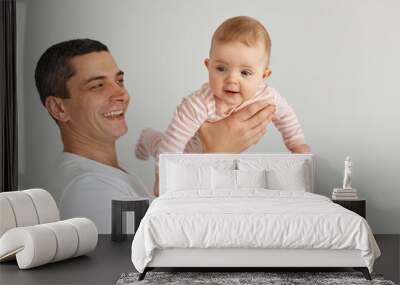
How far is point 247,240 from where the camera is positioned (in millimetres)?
5098

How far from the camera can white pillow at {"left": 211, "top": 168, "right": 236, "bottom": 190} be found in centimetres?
688

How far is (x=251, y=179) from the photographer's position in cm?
690

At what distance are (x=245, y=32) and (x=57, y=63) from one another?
7.09 ft

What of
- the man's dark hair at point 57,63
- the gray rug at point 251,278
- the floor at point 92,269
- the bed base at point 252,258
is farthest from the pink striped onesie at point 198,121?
the bed base at point 252,258

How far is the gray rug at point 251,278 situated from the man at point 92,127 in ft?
7.94

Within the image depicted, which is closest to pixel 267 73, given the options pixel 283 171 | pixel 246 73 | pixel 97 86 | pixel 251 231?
pixel 246 73

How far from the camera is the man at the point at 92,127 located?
25.0 feet

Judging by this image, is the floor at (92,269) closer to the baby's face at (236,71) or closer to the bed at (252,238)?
the bed at (252,238)

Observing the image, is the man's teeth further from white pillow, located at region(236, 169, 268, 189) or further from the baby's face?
white pillow, located at region(236, 169, 268, 189)

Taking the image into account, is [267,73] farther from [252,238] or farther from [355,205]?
[252,238]

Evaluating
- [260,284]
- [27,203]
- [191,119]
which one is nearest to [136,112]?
[191,119]

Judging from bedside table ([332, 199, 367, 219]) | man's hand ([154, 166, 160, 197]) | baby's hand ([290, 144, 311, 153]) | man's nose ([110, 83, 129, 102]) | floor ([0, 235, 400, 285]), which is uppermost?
man's nose ([110, 83, 129, 102])

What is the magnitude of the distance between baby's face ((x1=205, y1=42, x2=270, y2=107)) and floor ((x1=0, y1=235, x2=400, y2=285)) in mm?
2098

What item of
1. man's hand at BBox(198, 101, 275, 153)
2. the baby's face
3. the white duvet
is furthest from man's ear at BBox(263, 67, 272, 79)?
the white duvet
